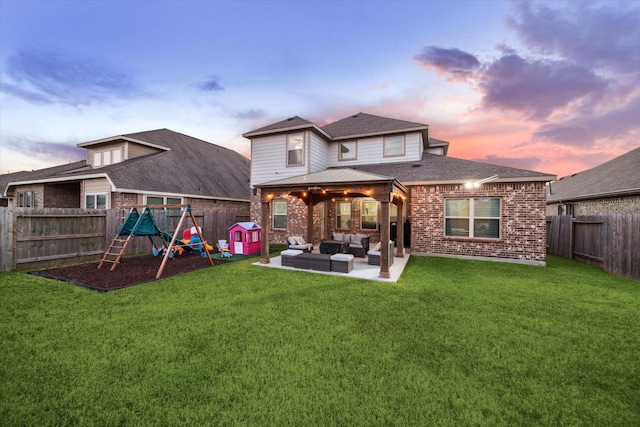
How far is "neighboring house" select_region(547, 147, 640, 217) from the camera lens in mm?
12570

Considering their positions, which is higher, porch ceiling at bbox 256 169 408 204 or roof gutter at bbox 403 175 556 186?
roof gutter at bbox 403 175 556 186

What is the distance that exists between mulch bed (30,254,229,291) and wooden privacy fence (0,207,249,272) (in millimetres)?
889

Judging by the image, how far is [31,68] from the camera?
2086 centimetres

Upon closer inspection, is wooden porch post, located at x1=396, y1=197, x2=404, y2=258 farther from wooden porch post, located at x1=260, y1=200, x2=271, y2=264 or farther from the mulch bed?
the mulch bed

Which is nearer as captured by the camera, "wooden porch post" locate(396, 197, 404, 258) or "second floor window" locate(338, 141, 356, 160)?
"wooden porch post" locate(396, 197, 404, 258)

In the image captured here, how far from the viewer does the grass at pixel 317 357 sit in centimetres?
256

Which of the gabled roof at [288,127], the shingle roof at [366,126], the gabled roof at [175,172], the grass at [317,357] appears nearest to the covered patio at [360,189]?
the grass at [317,357]

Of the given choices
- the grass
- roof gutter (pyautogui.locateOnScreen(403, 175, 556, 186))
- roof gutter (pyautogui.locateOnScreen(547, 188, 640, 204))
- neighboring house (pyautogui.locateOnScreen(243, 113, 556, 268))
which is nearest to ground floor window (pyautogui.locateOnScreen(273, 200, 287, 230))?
neighboring house (pyautogui.locateOnScreen(243, 113, 556, 268))

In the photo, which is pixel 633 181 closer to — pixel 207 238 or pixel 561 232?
pixel 561 232

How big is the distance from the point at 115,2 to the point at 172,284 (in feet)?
40.7

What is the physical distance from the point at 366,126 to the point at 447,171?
5.98 m

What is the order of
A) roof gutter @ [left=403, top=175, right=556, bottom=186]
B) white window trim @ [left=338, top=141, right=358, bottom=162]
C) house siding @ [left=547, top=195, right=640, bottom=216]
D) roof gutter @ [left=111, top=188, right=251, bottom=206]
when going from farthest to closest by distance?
white window trim @ [left=338, top=141, right=358, bottom=162] < roof gutter @ [left=111, top=188, right=251, bottom=206] < house siding @ [left=547, top=195, right=640, bottom=216] < roof gutter @ [left=403, top=175, right=556, bottom=186]

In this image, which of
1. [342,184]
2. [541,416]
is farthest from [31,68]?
[541,416]

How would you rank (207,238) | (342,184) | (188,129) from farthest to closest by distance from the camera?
(188,129)
(207,238)
(342,184)
